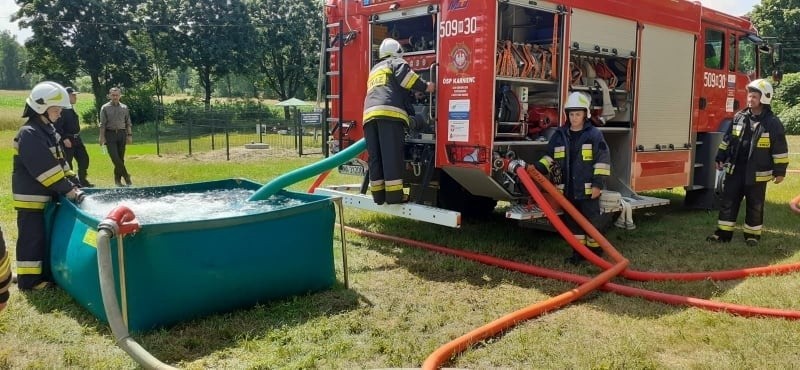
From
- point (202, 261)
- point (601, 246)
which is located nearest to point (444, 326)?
point (202, 261)

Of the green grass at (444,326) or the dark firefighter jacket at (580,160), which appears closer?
the green grass at (444,326)

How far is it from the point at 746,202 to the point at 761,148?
61 centimetres

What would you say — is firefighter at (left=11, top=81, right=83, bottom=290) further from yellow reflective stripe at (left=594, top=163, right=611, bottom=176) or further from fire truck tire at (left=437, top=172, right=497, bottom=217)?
yellow reflective stripe at (left=594, top=163, right=611, bottom=176)

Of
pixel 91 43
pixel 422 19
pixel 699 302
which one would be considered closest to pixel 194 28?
pixel 91 43

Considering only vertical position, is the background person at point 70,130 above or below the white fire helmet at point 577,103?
below

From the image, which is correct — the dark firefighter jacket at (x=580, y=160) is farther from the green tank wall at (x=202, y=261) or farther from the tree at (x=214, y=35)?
the tree at (x=214, y=35)

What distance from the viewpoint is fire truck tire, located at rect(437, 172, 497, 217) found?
7.19m

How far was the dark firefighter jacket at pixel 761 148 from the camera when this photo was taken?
20.5 feet

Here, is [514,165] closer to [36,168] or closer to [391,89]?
[391,89]

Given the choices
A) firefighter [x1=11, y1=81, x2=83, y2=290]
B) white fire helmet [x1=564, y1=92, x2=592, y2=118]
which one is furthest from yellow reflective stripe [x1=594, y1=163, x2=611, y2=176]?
Answer: firefighter [x1=11, y1=81, x2=83, y2=290]

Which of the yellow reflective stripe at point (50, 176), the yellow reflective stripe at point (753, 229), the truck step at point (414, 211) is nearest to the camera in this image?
the yellow reflective stripe at point (50, 176)

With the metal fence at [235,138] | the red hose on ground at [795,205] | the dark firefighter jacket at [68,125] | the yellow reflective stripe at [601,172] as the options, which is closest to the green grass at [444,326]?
the yellow reflective stripe at [601,172]

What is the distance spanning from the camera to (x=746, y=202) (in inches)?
257

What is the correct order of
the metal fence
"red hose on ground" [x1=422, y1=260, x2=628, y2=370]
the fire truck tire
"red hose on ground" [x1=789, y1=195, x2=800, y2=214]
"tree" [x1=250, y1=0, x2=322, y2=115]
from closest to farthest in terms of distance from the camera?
"red hose on ground" [x1=422, y1=260, x2=628, y2=370] < the fire truck tire < "red hose on ground" [x1=789, y1=195, x2=800, y2=214] < the metal fence < "tree" [x1=250, y1=0, x2=322, y2=115]
